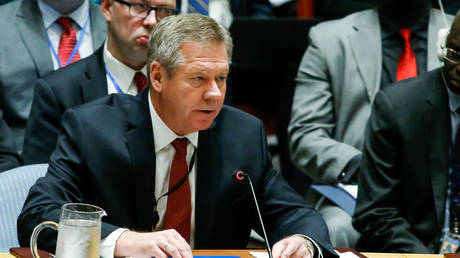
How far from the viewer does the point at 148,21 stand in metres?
3.24

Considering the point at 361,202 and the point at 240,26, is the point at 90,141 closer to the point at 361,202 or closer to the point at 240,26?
the point at 361,202

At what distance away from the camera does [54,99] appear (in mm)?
3135

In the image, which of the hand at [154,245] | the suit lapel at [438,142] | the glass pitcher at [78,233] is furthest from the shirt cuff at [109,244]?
the suit lapel at [438,142]

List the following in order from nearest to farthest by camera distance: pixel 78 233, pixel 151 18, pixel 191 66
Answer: pixel 78 233, pixel 191 66, pixel 151 18

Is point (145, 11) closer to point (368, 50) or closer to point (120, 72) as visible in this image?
point (120, 72)

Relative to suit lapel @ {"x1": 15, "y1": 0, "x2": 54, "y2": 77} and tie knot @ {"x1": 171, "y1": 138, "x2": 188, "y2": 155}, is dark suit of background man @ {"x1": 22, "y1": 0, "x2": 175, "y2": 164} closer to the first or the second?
suit lapel @ {"x1": 15, "y1": 0, "x2": 54, "y2": 77}

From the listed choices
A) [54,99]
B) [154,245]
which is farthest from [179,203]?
[54,99]

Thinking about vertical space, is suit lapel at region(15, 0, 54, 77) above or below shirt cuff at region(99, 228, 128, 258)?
above

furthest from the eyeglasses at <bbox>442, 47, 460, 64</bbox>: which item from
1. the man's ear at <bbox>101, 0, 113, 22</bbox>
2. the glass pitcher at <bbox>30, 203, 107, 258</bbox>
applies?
the glass pitcher at <bbox>30, 203, 107, 258</bbox>

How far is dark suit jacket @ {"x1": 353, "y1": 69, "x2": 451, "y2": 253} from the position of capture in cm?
293

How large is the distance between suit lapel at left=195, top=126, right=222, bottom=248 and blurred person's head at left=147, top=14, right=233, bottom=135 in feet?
0.33

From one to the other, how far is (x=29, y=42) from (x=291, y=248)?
73.6 inches

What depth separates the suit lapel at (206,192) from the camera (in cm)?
248

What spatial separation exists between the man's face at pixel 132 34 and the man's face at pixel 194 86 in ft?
2.61
